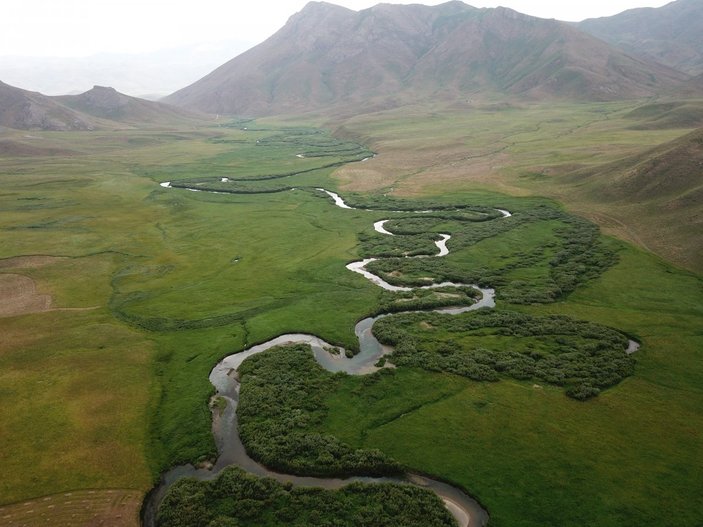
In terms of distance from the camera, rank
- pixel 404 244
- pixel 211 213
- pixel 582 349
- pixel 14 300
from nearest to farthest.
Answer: pixel 582 349
pixel 14 300
pixel 404 244
pixel 211 213

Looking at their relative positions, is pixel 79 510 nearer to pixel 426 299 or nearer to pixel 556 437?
pixel 556 437

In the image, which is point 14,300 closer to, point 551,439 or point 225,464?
point 225,464

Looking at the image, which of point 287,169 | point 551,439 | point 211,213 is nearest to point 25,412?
point 551,439

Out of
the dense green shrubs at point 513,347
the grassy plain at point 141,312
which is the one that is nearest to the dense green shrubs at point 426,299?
the dense green shrubs at point 513,347

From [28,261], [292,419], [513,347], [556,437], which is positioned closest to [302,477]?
[292,419]

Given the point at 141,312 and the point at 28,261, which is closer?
the point at 141,312

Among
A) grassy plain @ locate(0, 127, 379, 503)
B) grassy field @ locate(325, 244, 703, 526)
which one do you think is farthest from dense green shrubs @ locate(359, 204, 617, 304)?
grassy field @ locate(325, 244, 703, 526)
